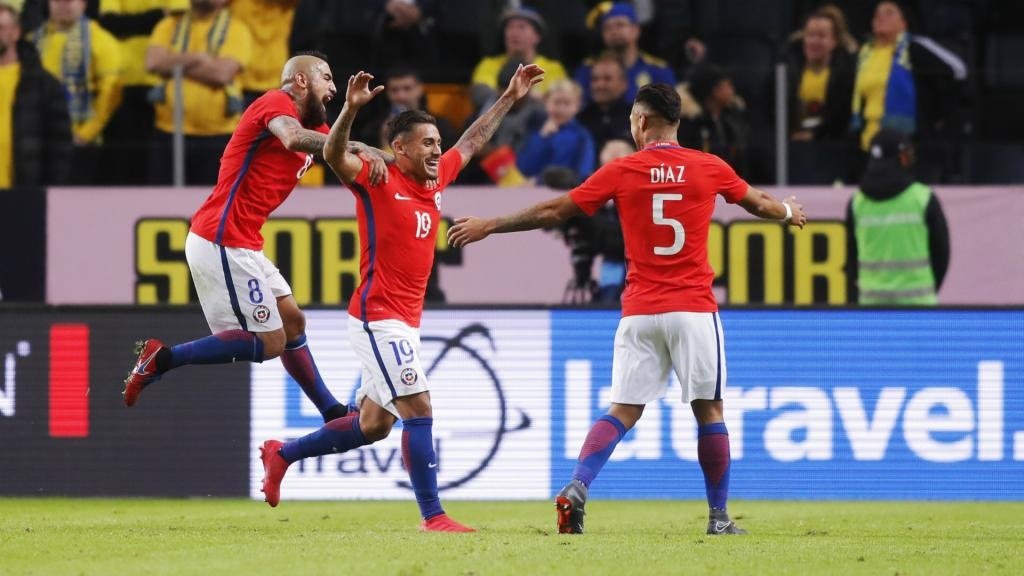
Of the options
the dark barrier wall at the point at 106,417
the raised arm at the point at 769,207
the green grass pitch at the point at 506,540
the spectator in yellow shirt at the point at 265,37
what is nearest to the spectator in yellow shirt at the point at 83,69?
the spectator in yellow shirt at the point at 265,37

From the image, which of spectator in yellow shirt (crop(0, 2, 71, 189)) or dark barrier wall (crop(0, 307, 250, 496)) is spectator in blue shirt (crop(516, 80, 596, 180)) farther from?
spectator in yellow shirt (crop(0, 2, 71, 189))

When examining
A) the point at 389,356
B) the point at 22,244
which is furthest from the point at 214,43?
the point at 389,356

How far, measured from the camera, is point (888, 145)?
13055mm

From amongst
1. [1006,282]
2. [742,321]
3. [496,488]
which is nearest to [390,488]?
[496,488]

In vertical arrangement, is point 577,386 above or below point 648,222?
below

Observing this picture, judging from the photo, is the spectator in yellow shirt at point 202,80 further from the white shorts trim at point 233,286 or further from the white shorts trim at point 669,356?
the white shorts trim at point 669,356

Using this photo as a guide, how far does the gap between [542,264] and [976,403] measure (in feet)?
12.8

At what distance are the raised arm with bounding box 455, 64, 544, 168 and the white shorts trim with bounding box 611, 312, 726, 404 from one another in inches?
52.9

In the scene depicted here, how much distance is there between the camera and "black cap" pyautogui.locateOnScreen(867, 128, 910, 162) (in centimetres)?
1305

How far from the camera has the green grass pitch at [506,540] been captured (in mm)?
7242

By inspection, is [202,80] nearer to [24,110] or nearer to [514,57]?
[24,110]

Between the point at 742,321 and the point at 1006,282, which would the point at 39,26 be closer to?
the point at 742,321

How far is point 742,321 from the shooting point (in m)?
11.6

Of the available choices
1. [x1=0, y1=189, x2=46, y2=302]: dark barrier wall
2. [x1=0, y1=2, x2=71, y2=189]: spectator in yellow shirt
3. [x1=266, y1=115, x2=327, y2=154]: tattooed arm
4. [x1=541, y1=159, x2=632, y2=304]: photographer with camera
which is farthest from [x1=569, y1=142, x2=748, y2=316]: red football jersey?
[x1=0, y1=2, x2=71, y2=189]: spectator in yellow shirt
